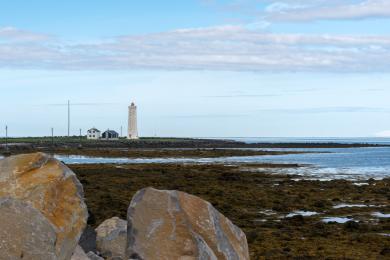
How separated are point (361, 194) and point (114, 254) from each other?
22.9m

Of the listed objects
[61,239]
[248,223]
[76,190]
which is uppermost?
[76,190]

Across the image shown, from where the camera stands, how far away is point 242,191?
33594 mm

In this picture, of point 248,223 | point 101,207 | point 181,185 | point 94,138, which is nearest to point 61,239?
point 248,223

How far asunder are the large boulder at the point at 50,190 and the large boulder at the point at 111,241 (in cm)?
179

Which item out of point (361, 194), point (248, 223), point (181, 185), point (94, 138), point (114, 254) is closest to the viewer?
point (114, 254)

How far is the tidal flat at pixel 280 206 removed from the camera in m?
17.7

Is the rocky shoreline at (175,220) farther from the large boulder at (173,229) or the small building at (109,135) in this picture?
the small building at (109,135)

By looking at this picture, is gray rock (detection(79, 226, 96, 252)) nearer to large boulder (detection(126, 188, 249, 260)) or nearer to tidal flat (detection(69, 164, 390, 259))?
large boulder (detection(126, 188, 249, 260))

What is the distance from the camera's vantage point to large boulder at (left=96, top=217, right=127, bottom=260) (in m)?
12.9

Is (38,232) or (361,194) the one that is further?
(361,194)

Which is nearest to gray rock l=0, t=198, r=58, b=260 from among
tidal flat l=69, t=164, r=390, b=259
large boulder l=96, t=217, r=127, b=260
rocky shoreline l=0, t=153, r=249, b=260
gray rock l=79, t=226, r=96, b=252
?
rocky shoreline l=0, t=153, r=249, b=260

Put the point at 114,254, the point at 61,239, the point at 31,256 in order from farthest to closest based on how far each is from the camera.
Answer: the point at 114,254 < the point at 61,239 < the point at 31,256

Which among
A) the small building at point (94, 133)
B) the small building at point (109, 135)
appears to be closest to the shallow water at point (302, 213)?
the small building at point (109, 135)

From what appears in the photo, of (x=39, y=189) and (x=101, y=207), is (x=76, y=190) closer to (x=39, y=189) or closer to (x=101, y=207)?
(x=39, y=189)
